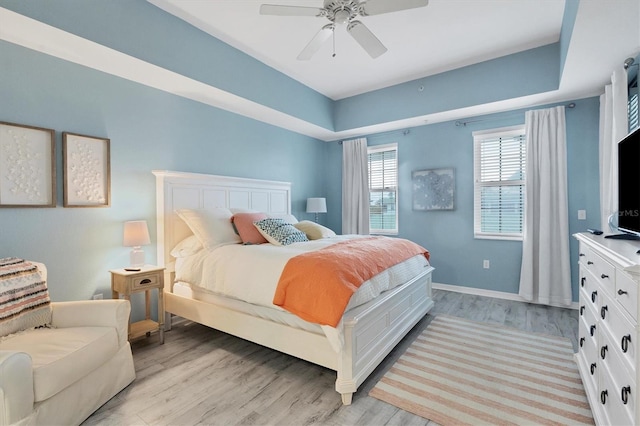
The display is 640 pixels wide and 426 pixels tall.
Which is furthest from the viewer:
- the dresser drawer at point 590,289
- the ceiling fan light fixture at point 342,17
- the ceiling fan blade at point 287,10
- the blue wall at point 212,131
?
the blue wall at point 212,131

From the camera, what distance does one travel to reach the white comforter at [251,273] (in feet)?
7.13

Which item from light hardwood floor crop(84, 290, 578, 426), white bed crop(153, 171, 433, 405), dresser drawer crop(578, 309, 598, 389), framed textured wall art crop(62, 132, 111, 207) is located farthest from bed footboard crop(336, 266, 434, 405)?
framed textured wall art crop(62, 132, 111, 207)

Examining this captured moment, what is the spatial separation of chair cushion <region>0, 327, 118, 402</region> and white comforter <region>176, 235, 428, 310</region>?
80cm

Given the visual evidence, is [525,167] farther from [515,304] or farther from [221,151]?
[221,151]

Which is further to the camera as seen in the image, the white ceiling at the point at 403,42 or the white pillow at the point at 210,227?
the white pillow at the point at 210,227

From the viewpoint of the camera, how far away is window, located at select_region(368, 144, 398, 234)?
4.89 metres

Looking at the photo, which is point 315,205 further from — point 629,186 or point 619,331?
point 619,331

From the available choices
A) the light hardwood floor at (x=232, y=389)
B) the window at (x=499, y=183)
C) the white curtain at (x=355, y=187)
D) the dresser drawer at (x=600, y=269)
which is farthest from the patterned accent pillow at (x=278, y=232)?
the window at (x=499, y=183)

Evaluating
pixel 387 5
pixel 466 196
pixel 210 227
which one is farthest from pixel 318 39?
pixel 466 196

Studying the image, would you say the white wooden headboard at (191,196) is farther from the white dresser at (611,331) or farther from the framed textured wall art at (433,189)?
the white dresser at (611,331)

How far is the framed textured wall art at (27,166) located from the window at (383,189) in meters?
4.07

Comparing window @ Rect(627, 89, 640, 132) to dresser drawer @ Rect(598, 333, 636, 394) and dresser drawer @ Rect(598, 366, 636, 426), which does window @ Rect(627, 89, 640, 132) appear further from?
dresser drawer @ Rect(598, 366, 636, 426)

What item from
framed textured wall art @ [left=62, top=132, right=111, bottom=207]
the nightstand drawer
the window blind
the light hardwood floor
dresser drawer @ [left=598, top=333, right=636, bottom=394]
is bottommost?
the light hardwood floor

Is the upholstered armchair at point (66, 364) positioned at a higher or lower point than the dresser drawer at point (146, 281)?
lower
